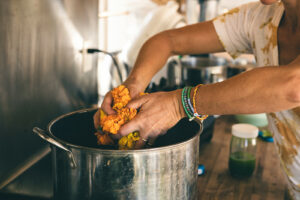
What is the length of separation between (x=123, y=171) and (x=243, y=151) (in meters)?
0.69

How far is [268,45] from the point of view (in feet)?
3.27

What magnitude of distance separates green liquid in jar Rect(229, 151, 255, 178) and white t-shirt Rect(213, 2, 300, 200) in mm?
121

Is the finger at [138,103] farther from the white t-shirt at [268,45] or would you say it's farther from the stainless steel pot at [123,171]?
the white t-shirt at [268,45]

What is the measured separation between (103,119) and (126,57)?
0.97m

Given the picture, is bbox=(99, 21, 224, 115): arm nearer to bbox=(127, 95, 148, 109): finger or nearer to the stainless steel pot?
bbox=(127, 95, 148, 109): finger


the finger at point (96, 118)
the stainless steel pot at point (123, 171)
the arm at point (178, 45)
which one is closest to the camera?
the stainless steel pot at point (123, 171)

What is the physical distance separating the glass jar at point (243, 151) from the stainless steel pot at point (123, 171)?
425mm

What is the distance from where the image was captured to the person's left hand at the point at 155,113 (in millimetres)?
748

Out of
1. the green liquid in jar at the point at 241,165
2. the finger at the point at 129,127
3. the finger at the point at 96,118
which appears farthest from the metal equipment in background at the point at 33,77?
the green liquid in jar at the point at 241,165

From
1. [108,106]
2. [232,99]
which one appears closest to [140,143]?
[108,106]

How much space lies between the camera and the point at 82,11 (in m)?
1.38

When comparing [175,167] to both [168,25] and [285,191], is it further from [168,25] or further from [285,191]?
[168,25]

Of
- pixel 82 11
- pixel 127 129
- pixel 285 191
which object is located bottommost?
pixel 285 191

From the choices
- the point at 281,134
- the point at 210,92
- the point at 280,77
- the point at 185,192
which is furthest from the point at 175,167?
the point at 281,134
